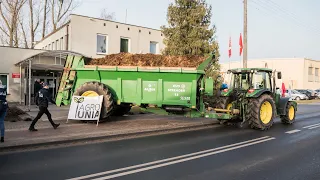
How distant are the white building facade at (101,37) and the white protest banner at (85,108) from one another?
502 inches

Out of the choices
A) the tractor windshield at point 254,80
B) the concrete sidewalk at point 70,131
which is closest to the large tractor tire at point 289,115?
the tractor windshield at point 254,80

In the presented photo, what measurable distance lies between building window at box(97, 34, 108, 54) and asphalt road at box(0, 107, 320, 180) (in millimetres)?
17259

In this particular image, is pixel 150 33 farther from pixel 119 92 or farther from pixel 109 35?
pixel 119 92

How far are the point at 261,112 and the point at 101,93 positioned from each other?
6228 millimetres

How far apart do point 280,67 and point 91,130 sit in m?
57.5

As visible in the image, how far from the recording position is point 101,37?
25.8 meters

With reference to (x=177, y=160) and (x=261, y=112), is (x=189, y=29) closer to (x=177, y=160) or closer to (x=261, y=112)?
(x=261, y=112)

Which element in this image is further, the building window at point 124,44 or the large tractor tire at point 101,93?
the building window at point 124,44

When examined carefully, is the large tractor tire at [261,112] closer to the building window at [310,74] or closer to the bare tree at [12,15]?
the bare tree at [12,15]

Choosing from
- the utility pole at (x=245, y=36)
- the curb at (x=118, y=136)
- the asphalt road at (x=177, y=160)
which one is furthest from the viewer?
the utility pole at (x=245, y=36)

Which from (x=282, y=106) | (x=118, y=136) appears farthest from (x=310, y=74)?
(x=118, y=136)

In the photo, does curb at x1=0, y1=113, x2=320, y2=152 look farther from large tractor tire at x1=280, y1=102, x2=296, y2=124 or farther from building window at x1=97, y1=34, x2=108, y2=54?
building window at x1=97, y1=34, x2=108, y2=54

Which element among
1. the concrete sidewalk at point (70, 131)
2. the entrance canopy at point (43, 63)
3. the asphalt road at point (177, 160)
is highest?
the entrance canopy at point (43, 63)

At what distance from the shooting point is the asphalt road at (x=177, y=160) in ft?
19.0
